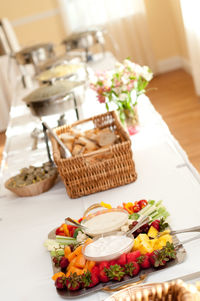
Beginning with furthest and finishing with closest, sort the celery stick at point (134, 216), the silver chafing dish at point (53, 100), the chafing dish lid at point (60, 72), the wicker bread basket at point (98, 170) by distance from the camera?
the chafing dish lid at point (60, 72)
the silver chafing dish at point (53, 100)
the wicker bread basket at point (98, 170)
the celery stick at point (134, 216)

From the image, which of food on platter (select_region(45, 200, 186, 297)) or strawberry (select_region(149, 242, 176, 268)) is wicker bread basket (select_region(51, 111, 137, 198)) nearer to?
food on platter (select_region(45, 200, 186, 297))

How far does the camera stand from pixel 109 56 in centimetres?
446

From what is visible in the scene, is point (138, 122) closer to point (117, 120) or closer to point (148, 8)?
point (117, 120)

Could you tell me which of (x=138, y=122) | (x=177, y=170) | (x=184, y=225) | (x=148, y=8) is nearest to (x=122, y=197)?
(x=177, y=170)

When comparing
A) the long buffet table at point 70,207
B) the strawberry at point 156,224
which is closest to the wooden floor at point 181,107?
the long buffet table at point 70,207

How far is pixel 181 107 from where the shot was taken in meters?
4.34

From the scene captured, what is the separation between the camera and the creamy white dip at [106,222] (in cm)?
135

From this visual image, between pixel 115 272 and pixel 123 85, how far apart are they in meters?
1.15

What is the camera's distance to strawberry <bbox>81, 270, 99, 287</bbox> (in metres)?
1.16

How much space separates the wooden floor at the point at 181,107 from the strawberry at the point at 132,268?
1825mm

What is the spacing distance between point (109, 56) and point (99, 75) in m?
2.28

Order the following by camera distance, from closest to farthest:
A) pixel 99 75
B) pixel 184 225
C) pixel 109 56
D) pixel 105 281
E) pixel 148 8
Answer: pixel 105 281 < pixel 184 225 < pixel 99 75 < pixel 109 56 < pixel 148 8

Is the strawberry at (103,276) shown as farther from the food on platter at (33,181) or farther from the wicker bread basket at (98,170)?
the food on platter at (33,181)

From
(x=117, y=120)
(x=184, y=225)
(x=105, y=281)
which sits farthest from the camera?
(x=117, y=120)
